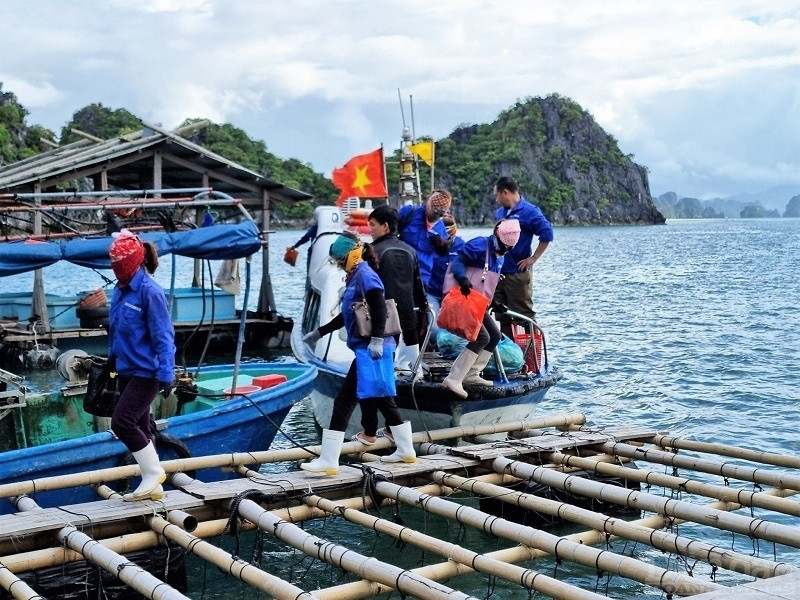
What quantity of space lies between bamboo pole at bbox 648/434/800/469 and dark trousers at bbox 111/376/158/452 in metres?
5.52

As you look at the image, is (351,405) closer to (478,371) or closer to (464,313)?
(464,313)

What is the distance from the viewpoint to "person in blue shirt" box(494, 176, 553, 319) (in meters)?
11.1

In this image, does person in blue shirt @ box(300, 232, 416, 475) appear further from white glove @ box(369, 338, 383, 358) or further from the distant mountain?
the distant mountain

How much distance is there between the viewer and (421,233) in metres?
11.8

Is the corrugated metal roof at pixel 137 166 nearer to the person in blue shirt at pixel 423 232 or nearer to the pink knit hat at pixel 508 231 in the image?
the person in blue shirt at pixel 423 232

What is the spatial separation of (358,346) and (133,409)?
79.8 inches

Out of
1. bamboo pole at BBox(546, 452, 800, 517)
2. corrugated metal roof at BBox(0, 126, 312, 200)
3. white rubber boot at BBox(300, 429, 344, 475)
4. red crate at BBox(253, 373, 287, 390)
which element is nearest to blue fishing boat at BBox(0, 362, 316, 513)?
red crate at BBox(253, 373, 287, 390)

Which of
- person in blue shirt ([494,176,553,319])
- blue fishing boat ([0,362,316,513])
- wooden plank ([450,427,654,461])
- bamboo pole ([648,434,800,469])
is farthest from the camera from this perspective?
person in blue shirt ([494,176,553,319])

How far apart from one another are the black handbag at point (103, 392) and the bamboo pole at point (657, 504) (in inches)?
141

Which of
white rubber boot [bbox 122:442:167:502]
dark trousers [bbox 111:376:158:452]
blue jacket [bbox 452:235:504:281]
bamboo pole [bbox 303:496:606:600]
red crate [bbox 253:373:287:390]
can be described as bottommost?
bamboo pole [bbox 303:496:606:600]

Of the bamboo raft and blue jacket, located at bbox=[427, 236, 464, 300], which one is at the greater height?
blue jacket, located at bbox=[427, 236, 464, 300]

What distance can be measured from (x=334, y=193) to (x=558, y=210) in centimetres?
5980

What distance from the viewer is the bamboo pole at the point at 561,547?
608 cm

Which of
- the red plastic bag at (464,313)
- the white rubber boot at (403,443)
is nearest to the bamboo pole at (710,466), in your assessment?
the red plastic bag at (464,313)
